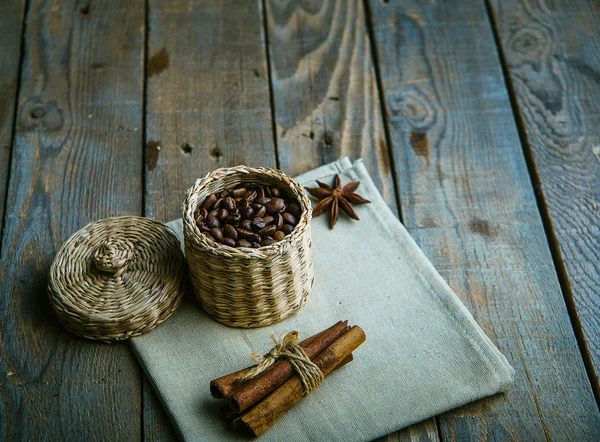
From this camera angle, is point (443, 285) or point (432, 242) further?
point (432, 242)

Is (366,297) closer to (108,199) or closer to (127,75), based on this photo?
(108,199)

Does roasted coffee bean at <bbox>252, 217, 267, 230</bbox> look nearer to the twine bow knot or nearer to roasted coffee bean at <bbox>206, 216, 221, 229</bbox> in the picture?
roasted coffee bean at <bbox>206, 216, 221, 229</bbox>

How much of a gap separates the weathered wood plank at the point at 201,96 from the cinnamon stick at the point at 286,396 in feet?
1.83

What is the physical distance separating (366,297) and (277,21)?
0.98 m

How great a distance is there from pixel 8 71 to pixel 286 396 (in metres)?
1.26

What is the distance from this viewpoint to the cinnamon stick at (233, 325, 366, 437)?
4.23ft

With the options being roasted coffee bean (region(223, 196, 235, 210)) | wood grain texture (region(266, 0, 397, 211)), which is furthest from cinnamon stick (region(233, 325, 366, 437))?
wood grain texture (region(266, 0, 397, 211))

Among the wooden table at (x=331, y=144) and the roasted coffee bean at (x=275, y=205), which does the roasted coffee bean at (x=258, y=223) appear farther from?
the wooden table at (x=331, y=144)

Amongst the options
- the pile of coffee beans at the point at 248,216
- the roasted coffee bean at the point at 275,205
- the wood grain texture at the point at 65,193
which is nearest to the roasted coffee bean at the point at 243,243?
the pile of coffee beans at the point at 248,216

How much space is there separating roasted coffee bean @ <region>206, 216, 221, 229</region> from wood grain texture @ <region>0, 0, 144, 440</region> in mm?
329

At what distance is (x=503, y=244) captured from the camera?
1651 millimetres

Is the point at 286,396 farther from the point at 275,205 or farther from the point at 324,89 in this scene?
the point at 324,89

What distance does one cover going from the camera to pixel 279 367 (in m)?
1.34

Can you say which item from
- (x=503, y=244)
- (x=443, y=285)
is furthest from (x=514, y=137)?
(x=443, y=285)
